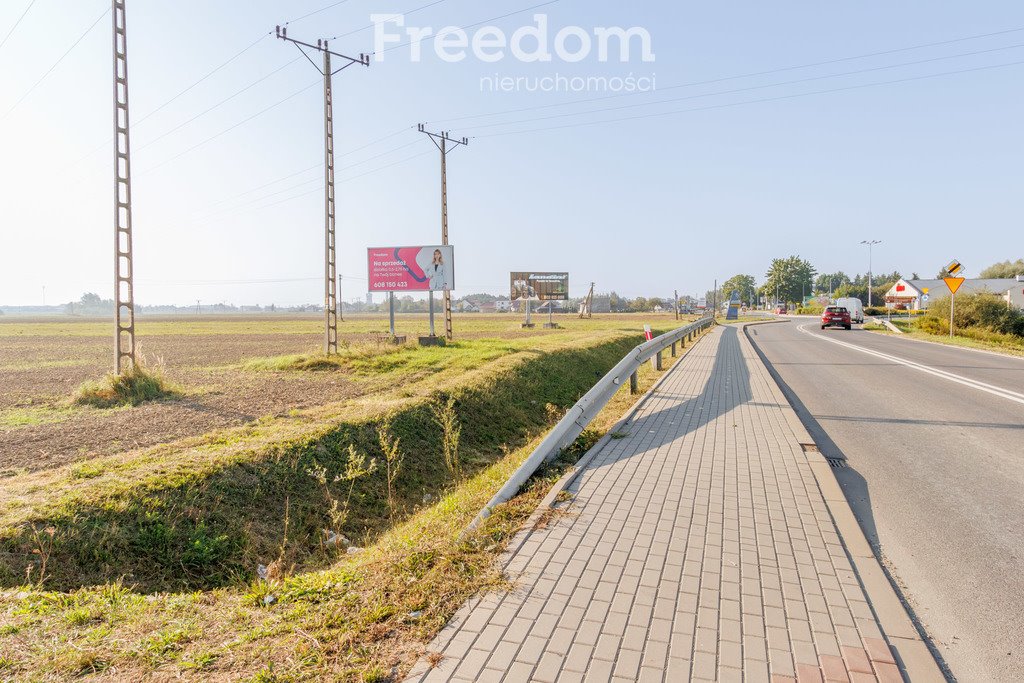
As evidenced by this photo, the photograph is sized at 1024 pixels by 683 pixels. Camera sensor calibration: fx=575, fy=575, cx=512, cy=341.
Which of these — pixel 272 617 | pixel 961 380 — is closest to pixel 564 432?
pixel 272 617

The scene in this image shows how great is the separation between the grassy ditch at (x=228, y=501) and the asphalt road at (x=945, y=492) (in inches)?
171

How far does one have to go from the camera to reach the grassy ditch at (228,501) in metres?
4.59

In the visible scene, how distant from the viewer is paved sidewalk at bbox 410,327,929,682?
8.49 feet

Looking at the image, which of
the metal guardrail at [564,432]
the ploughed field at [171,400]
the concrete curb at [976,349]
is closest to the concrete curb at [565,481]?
the metal guardrail at [564,432]

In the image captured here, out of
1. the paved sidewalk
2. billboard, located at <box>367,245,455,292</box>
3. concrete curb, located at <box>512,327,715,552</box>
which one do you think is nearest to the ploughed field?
billboard, located at <box>367,245,455,292</box>

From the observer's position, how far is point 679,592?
3252 millimetres

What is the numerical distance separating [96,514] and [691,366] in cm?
1314

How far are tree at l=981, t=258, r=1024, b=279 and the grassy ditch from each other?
14116 cm

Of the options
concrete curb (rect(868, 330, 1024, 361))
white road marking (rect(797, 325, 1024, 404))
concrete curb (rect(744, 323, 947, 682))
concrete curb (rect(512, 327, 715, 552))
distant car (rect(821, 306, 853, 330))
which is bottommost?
concrete curb (rect(744, 323, 947, 682))

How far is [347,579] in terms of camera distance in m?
3.51

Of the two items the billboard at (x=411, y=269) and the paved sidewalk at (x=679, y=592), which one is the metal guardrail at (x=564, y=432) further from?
the billboard at (x=411, y=269)

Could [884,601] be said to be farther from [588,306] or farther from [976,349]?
[588,306]

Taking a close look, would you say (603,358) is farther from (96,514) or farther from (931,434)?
(96,514)

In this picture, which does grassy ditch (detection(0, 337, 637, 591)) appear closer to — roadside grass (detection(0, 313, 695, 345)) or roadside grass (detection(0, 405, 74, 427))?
roadside grass (detection(0, 405, 74, 427))
